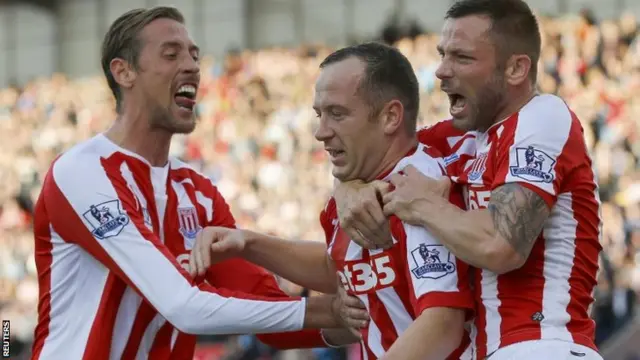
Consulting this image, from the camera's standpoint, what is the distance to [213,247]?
5.16 m

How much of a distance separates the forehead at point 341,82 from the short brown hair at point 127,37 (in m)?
1.17

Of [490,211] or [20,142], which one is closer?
[490,211]

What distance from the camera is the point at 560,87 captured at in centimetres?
1694

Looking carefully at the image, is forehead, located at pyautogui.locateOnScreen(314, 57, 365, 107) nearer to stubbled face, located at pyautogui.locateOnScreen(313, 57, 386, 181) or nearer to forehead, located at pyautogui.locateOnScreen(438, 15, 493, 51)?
stubbled face, located at pyautogui.locateOnScreen(313, 57, 386, 181)

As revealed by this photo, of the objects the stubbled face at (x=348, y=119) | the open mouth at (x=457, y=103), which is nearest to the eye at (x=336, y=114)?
the stubbled face at (x=348, y=119)

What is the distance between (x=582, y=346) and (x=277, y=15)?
2582cm

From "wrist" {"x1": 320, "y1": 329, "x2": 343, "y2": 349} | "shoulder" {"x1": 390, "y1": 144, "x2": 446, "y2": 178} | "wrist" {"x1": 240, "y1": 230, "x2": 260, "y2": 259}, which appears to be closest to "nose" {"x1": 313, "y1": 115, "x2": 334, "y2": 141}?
"shoulder" {"x1": 390, "y1": 144, "x2": 446, "y2": 178}

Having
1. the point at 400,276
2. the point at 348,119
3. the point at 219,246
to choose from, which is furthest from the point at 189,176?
the point at 400,276

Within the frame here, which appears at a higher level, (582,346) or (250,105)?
(582,346)

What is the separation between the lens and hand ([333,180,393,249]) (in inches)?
178

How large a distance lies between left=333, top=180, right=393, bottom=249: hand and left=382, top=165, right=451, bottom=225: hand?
4cm

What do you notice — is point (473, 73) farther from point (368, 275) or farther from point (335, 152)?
point (368, 275)

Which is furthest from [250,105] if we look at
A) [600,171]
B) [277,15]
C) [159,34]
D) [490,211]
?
[490,211]

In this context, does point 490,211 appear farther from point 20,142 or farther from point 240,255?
point 20,142
